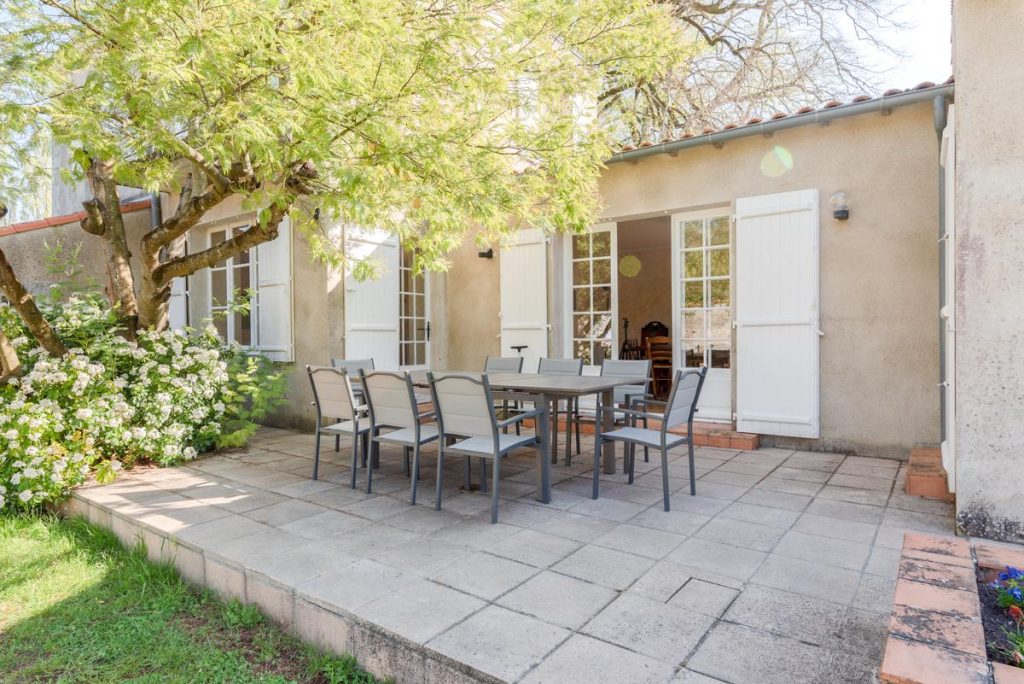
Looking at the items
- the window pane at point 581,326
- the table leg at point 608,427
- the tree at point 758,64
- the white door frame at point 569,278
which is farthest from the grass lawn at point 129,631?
the tree at point 758,64

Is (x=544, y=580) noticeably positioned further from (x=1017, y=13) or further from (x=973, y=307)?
(x=1017, y=13)

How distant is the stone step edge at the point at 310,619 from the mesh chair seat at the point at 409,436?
49.3 inches

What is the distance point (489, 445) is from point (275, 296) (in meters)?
4.39

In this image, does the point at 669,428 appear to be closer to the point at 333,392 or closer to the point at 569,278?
the point at 333,392

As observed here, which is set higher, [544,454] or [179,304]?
[179,304]

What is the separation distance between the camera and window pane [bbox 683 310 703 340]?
6.09 meters

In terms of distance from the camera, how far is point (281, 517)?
3.44 metres

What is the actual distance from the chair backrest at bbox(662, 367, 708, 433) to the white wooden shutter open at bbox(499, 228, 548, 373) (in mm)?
2957

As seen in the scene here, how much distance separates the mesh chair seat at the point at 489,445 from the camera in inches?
134

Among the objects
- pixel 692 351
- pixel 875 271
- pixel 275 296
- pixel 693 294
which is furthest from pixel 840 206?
pixel 275 296

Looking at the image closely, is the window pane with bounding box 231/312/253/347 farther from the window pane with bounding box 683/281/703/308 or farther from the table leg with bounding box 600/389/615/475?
the window pane with bounding box 683/281/703/308

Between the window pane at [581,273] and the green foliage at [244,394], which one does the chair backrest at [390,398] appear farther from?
the window pane at [581,273]

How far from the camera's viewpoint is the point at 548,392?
374 cm

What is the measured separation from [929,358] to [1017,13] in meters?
2.70
